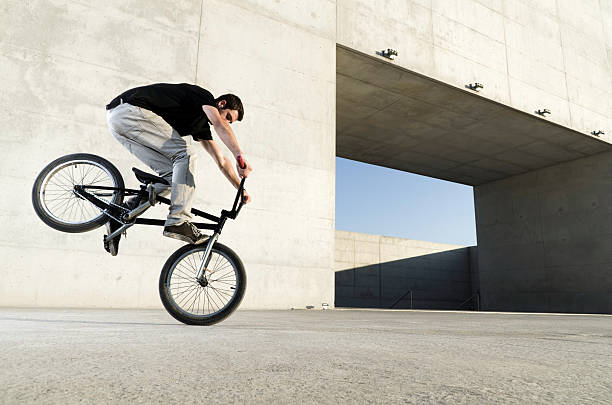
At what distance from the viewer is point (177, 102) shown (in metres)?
3.00

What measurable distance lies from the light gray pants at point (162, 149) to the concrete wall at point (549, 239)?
13.9 metres

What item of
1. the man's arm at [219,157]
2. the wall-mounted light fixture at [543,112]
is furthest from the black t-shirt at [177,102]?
the wall-mounted light fixture at [543,112]

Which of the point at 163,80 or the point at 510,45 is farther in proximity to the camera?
the point at 510,45

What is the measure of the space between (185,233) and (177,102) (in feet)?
2.88

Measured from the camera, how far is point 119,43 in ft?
21.7

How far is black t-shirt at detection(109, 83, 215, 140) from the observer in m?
3.00

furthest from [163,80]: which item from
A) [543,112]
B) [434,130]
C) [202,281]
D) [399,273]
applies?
[399,273]

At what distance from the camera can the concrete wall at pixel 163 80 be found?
5727mm

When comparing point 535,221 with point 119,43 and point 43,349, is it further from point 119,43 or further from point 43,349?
point 43,349

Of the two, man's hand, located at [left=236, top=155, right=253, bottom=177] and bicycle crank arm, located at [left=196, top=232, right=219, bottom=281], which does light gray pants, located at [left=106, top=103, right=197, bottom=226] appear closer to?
bicycle crank arm, located at [left=196, top=232, right=219, bottom=281]

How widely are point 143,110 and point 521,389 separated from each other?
109 inches

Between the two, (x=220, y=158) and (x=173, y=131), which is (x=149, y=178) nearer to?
(x=173, y=131)

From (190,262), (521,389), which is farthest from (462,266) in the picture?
Result: (521,389)

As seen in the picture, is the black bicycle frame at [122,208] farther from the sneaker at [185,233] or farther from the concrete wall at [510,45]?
the concrete wall at [510,45]
